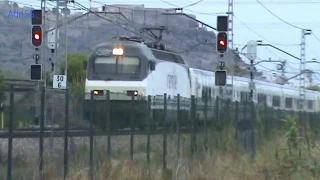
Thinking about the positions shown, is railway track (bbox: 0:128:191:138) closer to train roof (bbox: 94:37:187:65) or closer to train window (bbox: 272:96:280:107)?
train roof (bbox: 94:37:187:65)

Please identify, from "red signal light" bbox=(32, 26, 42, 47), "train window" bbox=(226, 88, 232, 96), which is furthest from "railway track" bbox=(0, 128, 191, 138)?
"train window" bbox=(226, 88, 232, 96)

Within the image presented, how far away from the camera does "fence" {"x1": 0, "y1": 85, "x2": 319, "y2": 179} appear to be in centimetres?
1359

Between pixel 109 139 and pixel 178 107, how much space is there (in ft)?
9.44

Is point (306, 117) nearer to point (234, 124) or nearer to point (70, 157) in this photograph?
point (234, 124)

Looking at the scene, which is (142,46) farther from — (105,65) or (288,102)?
(288,102)

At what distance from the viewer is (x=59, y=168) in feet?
47.1

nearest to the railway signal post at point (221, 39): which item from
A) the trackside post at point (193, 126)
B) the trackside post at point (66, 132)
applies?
the trackside post at point (193, 126)

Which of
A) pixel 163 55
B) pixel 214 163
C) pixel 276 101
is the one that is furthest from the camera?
pixel 276 101

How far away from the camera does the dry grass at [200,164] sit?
14879 millimetres

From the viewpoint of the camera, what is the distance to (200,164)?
1869 cm

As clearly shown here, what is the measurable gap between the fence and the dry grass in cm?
12

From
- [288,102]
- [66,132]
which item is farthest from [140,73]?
[288,102]

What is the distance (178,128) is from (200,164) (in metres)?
1.04

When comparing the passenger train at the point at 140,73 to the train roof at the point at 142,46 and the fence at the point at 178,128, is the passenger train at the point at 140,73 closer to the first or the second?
the train roof at the point at 142,46
